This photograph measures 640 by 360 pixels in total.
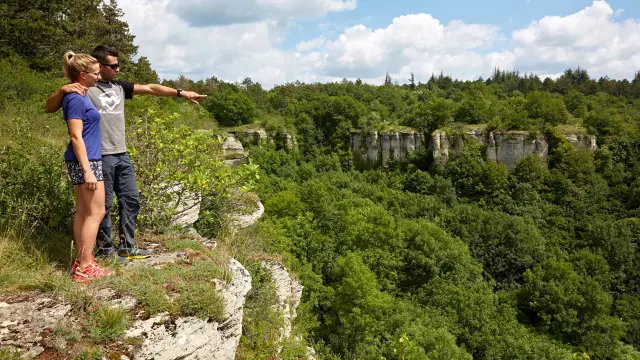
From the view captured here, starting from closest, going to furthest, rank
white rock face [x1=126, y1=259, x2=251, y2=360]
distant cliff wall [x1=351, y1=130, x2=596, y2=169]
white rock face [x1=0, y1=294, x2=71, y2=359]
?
white rock face [x1=0, y1=294, x2=71, y2=359] < white rock face [x1=126, y1=259, x2=251, y2=360] < distant cliff wall [x1=351, y1=130, x2=596, y2=169]

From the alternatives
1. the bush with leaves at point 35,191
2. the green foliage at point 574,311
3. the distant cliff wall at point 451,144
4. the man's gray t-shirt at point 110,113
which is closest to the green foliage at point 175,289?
the man's gray t-shirt at point 110,113

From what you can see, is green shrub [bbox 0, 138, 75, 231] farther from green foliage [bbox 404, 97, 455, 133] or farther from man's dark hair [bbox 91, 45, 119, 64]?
green foliage [bbox 404, 97, 455, 133]

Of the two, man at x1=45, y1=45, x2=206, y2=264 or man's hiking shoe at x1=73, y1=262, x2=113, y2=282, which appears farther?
man at x1=45, y1=45, x2=206, y2=264

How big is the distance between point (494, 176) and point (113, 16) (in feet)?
100

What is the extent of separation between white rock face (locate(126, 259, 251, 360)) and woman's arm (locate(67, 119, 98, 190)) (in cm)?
130

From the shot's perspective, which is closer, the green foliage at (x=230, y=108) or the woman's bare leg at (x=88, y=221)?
the woman's bare leg at (x=88, y=221)

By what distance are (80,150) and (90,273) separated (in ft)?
3.69

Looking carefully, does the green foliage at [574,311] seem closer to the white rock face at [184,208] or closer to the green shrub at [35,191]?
the white rock face at [184,208]

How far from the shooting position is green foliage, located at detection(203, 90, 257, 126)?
43406 millimetres

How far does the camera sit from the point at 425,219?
2753 cm

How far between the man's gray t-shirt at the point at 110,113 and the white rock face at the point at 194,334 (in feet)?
5.81

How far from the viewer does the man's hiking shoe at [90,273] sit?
139 inches

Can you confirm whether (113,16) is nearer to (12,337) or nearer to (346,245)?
(346,245)

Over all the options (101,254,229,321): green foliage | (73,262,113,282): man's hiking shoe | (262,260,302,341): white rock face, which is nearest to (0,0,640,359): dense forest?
(262,260,302,341): white rock face
